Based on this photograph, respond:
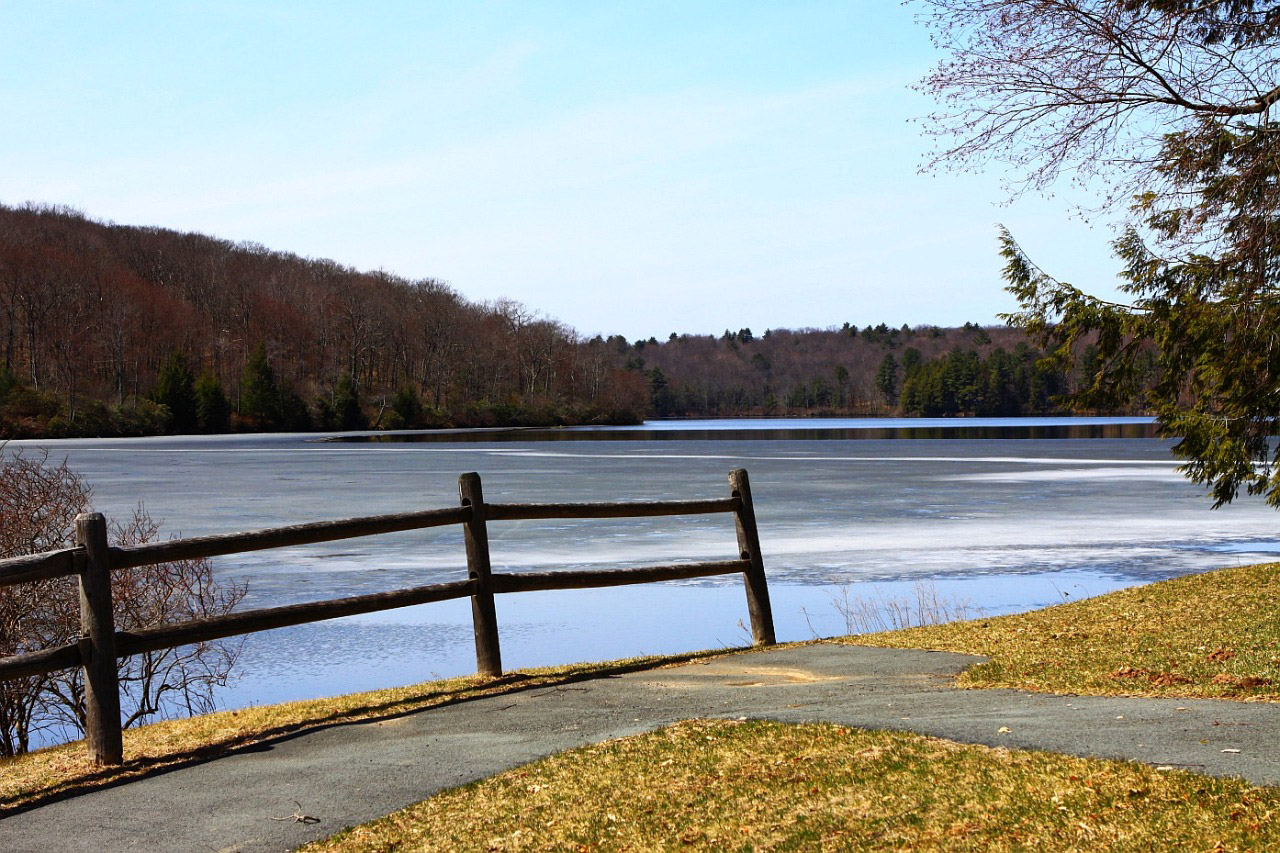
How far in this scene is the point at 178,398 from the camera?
336 ft

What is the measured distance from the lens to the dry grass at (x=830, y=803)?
479 cm

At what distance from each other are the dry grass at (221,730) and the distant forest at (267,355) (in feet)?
278

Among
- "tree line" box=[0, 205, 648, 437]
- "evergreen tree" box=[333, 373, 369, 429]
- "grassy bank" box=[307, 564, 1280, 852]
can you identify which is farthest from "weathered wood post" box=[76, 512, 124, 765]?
"evergreen tree" box=[333, 373, 369, 429]

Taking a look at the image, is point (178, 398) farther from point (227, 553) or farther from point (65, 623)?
point (227, 553)

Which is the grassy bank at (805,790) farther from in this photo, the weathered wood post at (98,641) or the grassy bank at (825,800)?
the weathered wood post at (98,641)

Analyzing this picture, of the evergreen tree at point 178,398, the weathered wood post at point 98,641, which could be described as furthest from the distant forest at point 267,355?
the weathered wood post at point 98,641

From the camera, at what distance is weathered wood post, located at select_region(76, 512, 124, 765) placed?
709cm

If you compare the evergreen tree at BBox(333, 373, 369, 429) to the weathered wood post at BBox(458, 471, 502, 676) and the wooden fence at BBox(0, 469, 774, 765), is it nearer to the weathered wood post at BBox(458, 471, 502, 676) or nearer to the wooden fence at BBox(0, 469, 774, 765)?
the wooden fence at BBox(0, 469, 774, 765)

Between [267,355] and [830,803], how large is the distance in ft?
437

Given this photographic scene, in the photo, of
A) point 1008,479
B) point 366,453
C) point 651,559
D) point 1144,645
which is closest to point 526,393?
point 366,453

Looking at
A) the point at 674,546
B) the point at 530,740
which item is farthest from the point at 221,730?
the point at 674,546

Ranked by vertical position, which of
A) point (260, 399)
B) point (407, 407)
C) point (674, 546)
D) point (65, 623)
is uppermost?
point (260, 399)

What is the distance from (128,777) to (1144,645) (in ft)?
23.8

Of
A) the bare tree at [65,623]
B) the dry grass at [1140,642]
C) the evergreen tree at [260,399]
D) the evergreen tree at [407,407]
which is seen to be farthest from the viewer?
the evergreen tree at [407,407]
